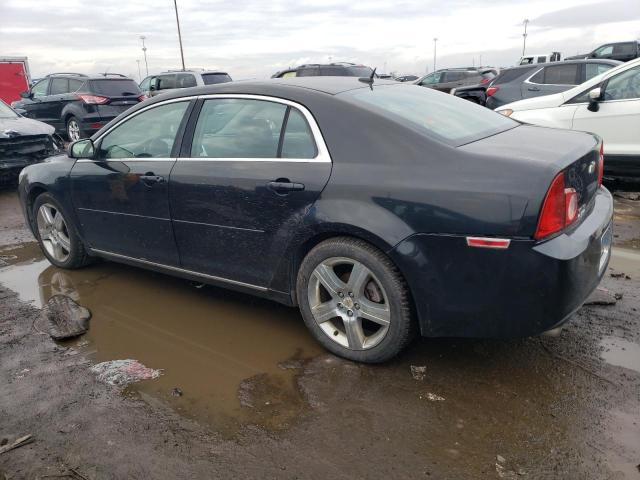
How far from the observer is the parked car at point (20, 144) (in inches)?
328

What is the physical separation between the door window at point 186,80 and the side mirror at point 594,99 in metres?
9.99

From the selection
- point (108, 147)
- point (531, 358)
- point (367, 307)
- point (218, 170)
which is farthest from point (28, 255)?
point (531, 358)

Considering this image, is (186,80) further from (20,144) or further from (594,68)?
(594,68)

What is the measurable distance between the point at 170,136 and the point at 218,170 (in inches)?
24.4

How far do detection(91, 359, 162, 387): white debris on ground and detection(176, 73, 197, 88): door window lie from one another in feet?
38.4

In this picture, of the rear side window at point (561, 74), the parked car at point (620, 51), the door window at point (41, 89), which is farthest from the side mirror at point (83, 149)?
the parked car at point (620, 51)

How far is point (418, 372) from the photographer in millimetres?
3025

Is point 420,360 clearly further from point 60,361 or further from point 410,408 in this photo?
point 60,361

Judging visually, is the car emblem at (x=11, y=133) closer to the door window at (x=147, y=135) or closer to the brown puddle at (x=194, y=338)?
the brown puddle at (x=194, y=338)

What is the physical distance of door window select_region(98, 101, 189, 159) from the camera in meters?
3.76

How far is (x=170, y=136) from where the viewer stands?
12.3 ft

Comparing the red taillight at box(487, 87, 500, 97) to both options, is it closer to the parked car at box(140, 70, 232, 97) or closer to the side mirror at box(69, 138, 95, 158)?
the parked car at box(140, 70, 232, 97)

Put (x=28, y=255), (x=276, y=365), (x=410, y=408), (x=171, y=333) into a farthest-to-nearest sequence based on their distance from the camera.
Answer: (x=28, y=255), (x=171, y=333), (x=276, y=365), (x=410, y=408)

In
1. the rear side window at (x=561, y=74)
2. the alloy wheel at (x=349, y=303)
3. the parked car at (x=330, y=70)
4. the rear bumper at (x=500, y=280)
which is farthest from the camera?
the parked car at (x=330, y=70)
